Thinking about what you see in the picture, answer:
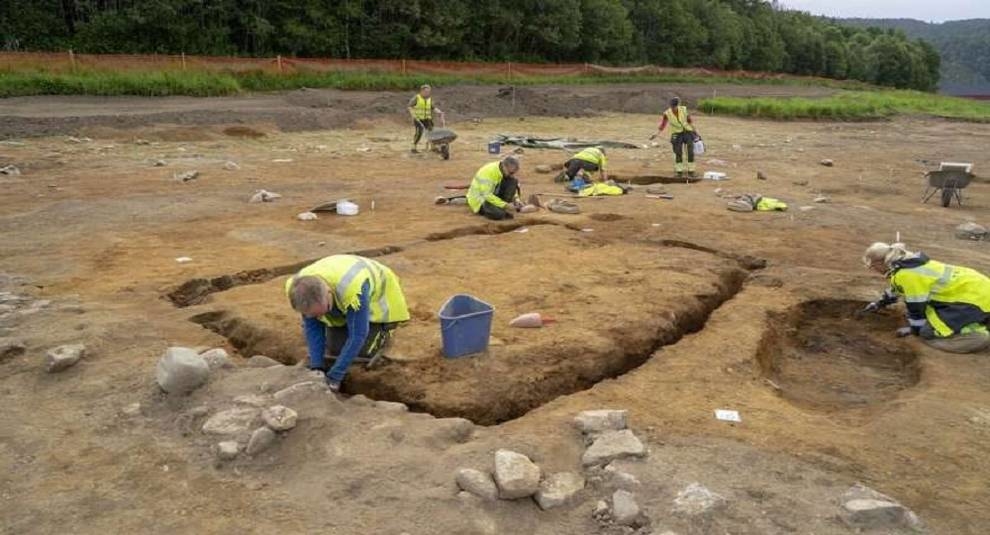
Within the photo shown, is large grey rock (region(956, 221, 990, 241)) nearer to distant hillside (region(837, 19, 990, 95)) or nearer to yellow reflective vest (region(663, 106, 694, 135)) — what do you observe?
yellow reflective vest (region(663, 106, 694, 135))

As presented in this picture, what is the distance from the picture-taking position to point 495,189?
941 cm

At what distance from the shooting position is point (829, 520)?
3285mm

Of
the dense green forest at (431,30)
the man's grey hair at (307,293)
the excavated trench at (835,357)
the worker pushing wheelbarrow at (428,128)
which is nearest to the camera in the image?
the man's grey hair at (307,293)

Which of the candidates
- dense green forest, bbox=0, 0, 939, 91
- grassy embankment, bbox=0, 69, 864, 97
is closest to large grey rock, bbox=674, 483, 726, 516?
grassy embankment, bbox=0, 69, 864, 97

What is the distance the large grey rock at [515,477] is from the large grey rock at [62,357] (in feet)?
9.70

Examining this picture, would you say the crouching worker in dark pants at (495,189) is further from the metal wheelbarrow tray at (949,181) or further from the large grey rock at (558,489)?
the metal wheelbarrow tray at (949,181)

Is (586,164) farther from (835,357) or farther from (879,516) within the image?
(879,516)

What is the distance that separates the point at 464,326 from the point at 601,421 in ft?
4.08

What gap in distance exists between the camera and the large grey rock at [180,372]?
165 inches

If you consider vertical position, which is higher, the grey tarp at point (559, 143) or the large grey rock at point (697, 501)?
the grey tarp at point (559, 143)

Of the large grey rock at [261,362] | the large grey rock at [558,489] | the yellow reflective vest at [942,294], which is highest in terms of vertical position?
the yellow reflective vest at [942,294]

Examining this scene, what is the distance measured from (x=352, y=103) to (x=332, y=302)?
19.4m

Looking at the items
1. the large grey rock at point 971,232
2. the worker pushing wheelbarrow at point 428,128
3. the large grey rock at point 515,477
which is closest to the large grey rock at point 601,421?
the large grey rock at point 515,477

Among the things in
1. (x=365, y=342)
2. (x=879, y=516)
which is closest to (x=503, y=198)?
(x=365, y=342)
